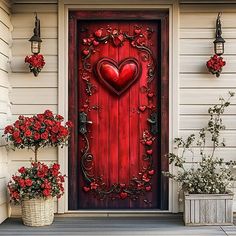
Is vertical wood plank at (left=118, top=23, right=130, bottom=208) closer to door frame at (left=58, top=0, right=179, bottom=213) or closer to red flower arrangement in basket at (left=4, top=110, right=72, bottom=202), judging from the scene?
door frame at (left=58, top=0, right=179, bottom=213)

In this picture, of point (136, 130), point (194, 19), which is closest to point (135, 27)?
point (194, 19)

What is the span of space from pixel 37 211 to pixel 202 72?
7.26ft

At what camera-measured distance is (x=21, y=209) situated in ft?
15.3

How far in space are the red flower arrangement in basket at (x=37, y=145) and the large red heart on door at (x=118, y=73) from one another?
705mm

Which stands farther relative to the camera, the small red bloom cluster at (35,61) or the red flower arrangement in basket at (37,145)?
the small red bloom cluster at (35,61)

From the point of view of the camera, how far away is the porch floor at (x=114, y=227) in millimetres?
4309

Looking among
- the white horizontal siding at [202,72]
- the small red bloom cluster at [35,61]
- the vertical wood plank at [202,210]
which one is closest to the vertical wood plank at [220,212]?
the vertical wood plank at [202,210]

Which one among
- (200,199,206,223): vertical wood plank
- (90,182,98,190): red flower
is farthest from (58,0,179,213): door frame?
(200,199,206,223): vertical wood plank

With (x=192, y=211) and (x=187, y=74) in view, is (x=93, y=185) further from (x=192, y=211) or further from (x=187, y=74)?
(x=187, y=74)

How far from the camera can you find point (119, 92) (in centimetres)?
507

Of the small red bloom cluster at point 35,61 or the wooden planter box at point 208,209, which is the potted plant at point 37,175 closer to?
the small red bloom cluster at point 35,61

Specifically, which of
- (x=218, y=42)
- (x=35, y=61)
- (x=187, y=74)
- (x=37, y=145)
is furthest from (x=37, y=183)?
(x=218, y=42)

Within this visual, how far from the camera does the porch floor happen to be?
4.31 meters

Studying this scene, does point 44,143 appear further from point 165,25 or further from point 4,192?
point 165,25
